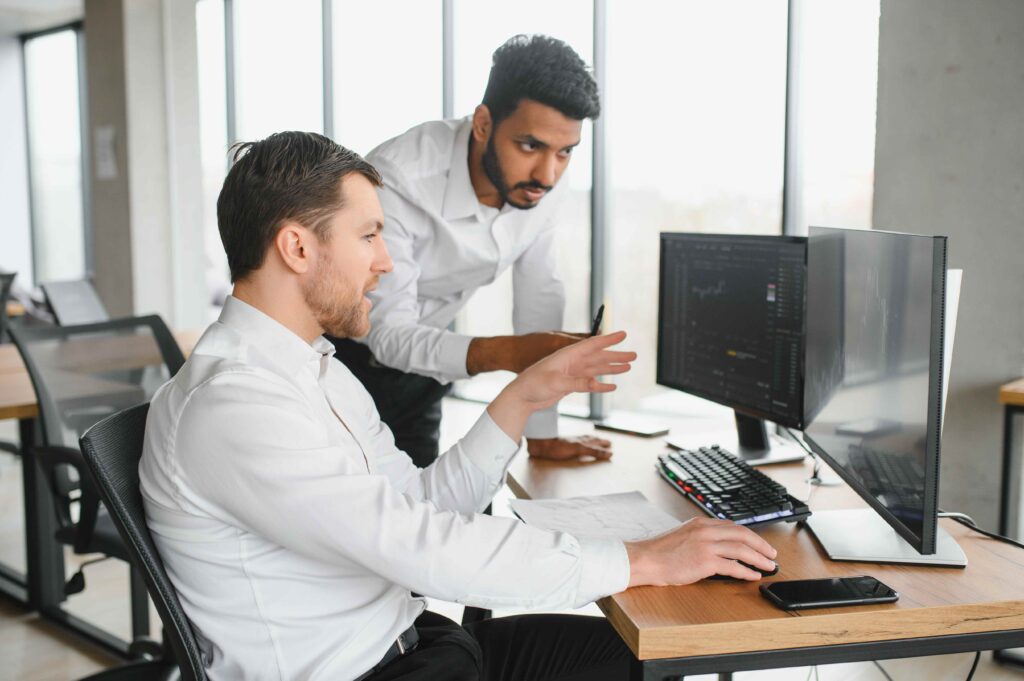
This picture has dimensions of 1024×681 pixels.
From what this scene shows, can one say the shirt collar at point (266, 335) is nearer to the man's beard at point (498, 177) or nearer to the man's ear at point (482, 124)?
the man's beard at point (498, 177)

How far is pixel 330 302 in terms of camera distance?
4.21 ft

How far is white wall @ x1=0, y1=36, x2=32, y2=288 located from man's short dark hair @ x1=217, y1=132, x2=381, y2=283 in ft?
27.4

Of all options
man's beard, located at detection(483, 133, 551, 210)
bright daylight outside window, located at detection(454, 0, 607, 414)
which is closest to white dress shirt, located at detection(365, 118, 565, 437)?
man's beard, located at detection(483, 133, 551, 210)

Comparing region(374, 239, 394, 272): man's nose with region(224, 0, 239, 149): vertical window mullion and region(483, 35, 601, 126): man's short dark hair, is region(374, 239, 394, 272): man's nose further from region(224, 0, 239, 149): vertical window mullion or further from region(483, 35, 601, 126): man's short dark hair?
region(224, 0, 239, 149): vertical window mullion

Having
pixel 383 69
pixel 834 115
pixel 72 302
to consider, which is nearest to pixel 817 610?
pixel 834 115

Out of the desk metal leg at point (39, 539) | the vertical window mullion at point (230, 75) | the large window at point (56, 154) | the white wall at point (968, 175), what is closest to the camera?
the white wall at point (968, 175)

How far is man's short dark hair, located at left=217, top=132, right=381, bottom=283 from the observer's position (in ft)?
4.07

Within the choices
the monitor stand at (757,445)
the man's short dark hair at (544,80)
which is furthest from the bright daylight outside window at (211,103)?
the monitor stand at (757,445)

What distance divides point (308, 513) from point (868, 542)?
829 millimetres

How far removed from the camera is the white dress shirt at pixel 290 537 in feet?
3.60

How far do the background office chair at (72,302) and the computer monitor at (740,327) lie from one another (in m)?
2.96

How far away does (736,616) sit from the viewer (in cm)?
113

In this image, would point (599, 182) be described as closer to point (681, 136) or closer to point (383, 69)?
point (681, 136)

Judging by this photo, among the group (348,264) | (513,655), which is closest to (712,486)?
(513,655)
